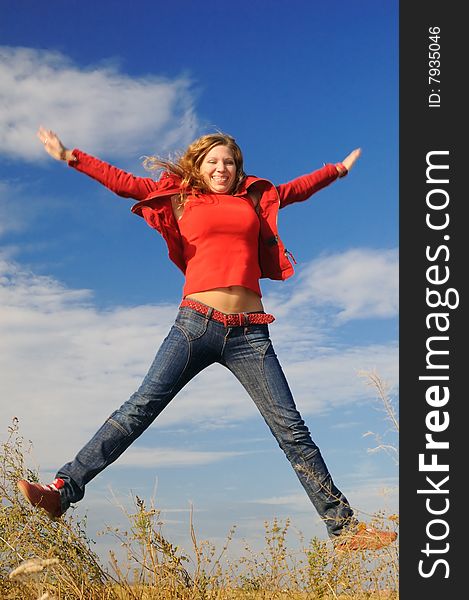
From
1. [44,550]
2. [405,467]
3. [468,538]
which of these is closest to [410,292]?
[405,467]

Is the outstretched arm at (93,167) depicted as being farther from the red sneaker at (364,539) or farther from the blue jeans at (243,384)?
the red sneaker at (364,539)

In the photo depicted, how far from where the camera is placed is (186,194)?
18.7ft

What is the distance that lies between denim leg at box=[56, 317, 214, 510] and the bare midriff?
192 mm

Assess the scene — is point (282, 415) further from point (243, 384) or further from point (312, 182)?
point (312, 182)

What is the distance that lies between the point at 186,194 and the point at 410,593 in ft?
10.2

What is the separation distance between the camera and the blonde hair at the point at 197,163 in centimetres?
573

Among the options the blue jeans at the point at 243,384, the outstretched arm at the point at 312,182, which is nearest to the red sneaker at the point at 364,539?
the blue jeans at the point at 243,384

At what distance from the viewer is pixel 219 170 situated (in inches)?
223

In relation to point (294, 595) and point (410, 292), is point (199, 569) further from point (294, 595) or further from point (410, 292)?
point (410, 292)

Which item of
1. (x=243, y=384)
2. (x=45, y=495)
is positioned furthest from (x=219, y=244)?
(x=45, y=495)

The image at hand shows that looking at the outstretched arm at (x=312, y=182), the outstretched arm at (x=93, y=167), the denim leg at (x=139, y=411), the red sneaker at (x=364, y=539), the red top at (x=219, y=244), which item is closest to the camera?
the red sneaker at (x=364, y=539)

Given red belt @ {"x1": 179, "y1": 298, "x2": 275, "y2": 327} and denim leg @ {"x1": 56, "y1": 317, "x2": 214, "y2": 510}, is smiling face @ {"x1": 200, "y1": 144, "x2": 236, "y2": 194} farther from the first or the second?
denim leg @ {"x1": 56, "y1": 317, "x2": 214, "y2": 510}

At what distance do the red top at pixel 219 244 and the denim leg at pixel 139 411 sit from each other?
0.37 m

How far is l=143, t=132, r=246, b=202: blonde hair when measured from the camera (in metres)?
5.73
